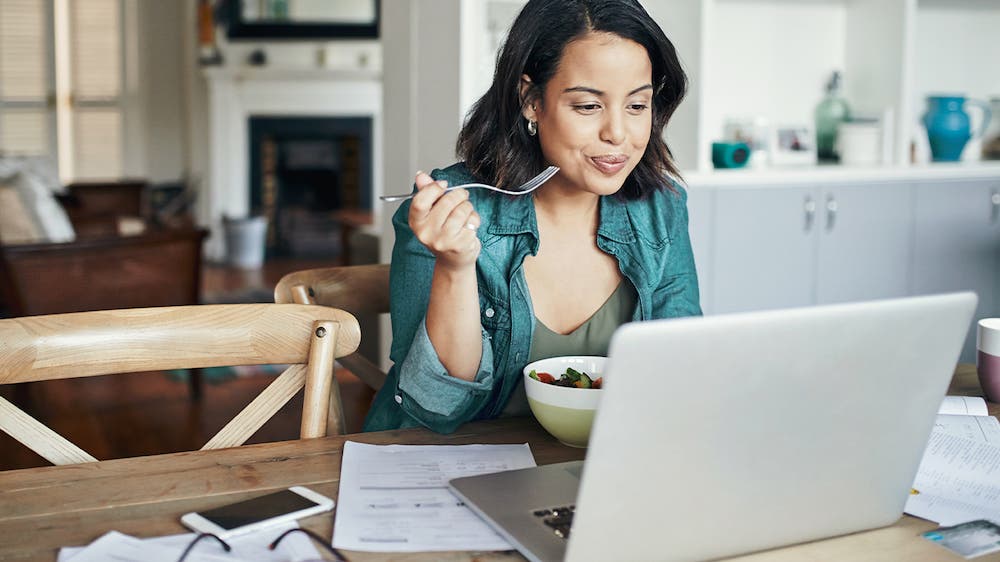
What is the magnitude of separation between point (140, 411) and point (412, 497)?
3.04 m

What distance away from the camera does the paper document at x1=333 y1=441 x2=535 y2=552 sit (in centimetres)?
89

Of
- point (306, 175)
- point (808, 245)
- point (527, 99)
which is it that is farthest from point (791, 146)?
point (306, 175)

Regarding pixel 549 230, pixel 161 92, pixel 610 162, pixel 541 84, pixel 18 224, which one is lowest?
pixel 18 224

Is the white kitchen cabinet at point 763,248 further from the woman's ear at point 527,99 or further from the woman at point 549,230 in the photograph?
the woman's ear at point 527,99

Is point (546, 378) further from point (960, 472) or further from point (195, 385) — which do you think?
point (195, 385)

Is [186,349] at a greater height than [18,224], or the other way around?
[186,349]

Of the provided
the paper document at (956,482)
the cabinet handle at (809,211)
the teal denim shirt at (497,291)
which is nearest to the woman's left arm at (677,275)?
the teal denim shirt at (497,291)

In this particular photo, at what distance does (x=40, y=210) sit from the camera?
12.9 feet

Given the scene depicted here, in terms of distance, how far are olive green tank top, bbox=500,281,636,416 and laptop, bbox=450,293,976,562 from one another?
482 mm

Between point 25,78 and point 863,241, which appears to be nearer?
point 863,241

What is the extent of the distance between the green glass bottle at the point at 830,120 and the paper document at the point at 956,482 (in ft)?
7.69

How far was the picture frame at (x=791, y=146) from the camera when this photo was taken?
3230 millimetres

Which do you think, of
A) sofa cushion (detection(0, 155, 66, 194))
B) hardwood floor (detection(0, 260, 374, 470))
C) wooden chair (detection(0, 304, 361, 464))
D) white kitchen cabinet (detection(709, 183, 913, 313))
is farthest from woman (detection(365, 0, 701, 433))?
sofa cushion (detection(0, 155, 66, 194))

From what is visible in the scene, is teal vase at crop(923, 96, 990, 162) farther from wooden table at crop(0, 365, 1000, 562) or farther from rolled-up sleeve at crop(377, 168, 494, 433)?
wooden table at crop(0, 365, 1000, 562)
